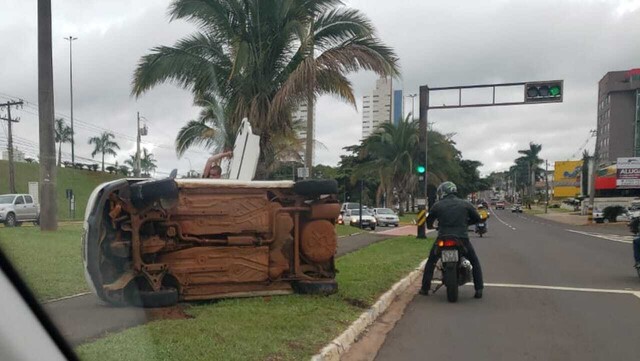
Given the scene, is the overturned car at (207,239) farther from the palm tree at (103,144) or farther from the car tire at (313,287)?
the palm tree at (103,144)

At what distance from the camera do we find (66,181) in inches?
1836

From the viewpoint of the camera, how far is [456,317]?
7.28 m

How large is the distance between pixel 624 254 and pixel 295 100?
10.5 m

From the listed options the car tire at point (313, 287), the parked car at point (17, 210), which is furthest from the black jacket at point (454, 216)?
the parked car at point (17, 210)

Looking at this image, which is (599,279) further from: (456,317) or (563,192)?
(563,192)

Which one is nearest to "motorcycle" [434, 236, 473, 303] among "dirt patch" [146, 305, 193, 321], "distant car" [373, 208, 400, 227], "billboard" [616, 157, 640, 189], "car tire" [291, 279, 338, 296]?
"car tire" [291, 279, 338, 296]

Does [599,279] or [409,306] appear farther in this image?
[599,279]

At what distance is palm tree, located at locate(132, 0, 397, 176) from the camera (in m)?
→ 14.3

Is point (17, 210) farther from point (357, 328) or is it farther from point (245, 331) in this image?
point (245, 331)

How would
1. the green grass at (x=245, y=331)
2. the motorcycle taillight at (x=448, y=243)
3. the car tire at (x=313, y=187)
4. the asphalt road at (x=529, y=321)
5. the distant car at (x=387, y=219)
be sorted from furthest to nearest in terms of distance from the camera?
1. the distant car at (x=387, y=219)
2. the motorcycle taillight at (x=448, y=243)
3. the car tire at (x=313, y=187)
4. the asphalt road at (x=529, y=321)
5. the green grass at (x=245, y=331)

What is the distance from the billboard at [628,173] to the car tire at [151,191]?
54.1 m

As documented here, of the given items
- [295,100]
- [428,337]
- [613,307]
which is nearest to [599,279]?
[613,307]

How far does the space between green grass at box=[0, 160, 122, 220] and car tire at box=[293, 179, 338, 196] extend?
36.9 meters

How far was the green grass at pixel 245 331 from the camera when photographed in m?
4.54
